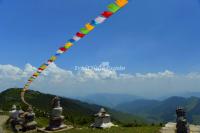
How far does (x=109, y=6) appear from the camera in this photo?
13445 millimetres

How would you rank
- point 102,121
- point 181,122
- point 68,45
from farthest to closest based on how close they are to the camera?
point 102,121 → point 68,45 → point 181,122

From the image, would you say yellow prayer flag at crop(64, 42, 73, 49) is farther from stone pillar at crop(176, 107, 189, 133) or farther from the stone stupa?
the stone stupa

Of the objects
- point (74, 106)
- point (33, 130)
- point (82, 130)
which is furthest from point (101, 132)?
point (74, 106)

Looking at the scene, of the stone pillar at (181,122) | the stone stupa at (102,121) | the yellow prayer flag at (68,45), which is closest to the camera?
the stone pillar at (181,122)

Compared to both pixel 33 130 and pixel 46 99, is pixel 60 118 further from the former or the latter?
pixel 46 99

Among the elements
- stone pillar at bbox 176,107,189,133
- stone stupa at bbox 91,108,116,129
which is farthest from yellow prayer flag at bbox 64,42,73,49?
stone stupa at bbox 91,108,116,129

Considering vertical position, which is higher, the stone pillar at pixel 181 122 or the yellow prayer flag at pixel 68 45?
the yellow prayer flag at pixel 68 45

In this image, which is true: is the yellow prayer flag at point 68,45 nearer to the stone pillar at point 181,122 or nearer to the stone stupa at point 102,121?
the stone pillar at point 181,122

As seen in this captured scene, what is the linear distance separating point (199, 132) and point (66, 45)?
1149cm

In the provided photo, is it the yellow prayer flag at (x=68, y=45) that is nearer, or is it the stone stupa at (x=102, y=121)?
the yellow prayer flag at (x=68, y=45)

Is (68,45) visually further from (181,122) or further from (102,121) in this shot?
(102,121)

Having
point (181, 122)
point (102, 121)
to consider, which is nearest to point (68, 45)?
point (181, 122)

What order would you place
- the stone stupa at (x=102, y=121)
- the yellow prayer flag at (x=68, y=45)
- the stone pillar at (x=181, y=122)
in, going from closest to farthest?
the stone pillar at (x=181, y=122), the yellow prayer flag at (x=68, y=45), the stone stupa at (x=102, y=121)

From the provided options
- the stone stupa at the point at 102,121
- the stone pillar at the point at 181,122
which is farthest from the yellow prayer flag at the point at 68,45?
the stone stupa at the point at 102,121
